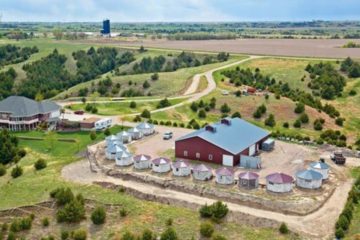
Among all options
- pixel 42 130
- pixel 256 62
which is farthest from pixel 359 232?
pixel 256 62

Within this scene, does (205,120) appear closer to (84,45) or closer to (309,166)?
(309,166)

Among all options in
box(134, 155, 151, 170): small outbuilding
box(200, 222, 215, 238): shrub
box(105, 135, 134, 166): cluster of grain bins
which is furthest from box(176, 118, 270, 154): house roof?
box(200, 222, 215, 238): shrub

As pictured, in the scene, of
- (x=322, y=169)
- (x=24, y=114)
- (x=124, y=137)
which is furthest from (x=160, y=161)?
(x=24, y=114)

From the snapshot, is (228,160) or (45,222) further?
(228,160)

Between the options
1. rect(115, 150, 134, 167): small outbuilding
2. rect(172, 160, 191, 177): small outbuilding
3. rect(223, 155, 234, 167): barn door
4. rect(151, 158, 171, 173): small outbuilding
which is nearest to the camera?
rect(172, 160, 191, 177): small outbuilding

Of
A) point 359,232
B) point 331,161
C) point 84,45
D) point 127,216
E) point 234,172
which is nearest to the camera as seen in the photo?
point 359,232

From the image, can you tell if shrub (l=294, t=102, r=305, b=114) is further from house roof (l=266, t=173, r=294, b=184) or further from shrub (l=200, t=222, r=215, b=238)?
shrub (l=200, t=222, r=215, b=238)

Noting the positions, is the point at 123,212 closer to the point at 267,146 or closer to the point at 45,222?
the point at 45,222
